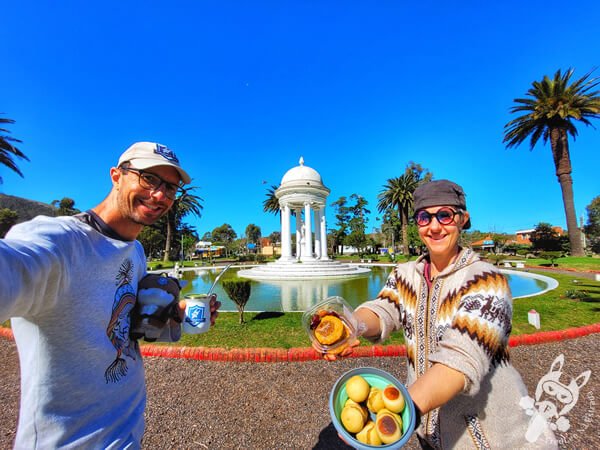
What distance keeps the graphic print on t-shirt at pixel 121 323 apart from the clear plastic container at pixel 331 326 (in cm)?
112

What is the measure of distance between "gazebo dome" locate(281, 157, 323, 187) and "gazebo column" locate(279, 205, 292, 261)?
276 centimetres

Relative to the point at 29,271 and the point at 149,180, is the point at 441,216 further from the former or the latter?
the point at 29,271

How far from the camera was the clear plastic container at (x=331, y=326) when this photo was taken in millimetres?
1564

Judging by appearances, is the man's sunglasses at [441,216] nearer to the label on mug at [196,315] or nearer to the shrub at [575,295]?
the label on mug at [196,315]

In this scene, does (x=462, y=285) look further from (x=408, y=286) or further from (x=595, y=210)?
(x=595, y=210)

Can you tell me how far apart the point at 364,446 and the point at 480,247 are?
7752cm

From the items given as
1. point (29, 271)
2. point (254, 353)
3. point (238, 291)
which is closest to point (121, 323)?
point (29, 271)

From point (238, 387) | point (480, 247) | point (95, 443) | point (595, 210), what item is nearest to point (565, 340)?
point (238, 387)

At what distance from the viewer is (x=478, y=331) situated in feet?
4.18

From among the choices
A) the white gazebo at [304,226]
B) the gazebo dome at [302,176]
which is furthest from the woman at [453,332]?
the gazebo dome at [302,176]

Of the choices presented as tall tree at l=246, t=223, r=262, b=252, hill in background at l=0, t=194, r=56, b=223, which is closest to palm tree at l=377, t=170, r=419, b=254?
tall tree at l=246, t=223, r=262, b=252

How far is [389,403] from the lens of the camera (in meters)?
1.06

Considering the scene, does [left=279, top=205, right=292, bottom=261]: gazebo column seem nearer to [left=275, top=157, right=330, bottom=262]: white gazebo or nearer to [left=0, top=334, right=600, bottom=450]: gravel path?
[left=275, top=157, right=330, bottom=262]: white gazebo

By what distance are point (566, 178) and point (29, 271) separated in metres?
36.4
